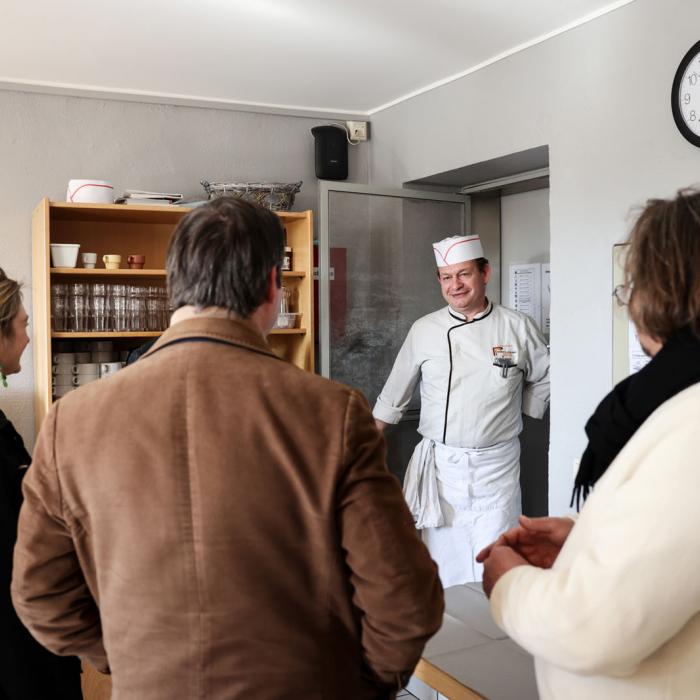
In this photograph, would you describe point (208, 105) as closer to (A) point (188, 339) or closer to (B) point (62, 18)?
(B) point (62, 18)

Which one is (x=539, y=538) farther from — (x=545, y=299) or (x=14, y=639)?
(x=545, y=299)

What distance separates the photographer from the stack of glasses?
3.17 metres

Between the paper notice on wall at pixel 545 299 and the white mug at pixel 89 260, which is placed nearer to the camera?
the white mug at pixel 89 260

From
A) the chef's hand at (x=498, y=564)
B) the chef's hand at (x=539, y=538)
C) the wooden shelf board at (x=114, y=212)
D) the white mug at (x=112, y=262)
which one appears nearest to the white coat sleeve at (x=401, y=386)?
the wooden shelf board at (x=114, y=212)

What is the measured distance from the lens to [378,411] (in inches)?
134

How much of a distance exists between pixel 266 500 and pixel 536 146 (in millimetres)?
2283

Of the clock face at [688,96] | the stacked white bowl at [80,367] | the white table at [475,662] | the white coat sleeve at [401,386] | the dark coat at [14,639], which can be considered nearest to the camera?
the white table at [475,662]

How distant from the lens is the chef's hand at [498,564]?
1163 mm

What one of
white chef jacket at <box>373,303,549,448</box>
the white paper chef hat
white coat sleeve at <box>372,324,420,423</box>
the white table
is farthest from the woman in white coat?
white coat sleeve at <box>372,324,420,423</box>

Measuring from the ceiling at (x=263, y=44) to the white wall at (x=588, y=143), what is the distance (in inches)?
4.1

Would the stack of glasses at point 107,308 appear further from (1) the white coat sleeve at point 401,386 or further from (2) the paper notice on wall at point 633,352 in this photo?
(2) the paper notice on wall at point 633,352

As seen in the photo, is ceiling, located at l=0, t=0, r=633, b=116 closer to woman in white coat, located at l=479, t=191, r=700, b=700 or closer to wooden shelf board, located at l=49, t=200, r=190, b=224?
wooden shelf board, located at l=49, t=200, r=190, b=224

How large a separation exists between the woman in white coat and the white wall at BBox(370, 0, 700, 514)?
142 cm

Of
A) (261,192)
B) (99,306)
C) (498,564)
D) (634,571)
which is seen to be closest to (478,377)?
(261,192)
